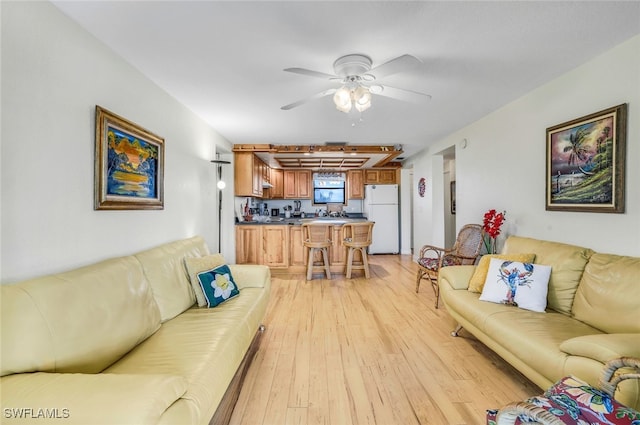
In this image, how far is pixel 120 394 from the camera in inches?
34.4

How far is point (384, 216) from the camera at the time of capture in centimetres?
648

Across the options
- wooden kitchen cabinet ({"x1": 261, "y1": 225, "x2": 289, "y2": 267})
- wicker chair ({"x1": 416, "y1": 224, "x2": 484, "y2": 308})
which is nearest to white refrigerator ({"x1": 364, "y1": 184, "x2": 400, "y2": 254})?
wooden kitchen cabinet ({"x1": 261, "y1": 225, "x2": 289, "y2": 267})

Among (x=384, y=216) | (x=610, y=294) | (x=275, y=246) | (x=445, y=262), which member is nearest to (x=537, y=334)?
(x=610, y=294)

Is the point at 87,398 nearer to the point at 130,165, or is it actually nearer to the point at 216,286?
the point at 216,286

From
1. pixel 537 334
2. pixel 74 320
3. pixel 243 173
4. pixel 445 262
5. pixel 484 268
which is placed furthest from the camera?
pixel 243 173

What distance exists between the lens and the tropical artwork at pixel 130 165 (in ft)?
6.07

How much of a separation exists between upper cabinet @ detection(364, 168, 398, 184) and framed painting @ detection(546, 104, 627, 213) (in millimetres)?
4518

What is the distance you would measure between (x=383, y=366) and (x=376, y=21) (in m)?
2.39

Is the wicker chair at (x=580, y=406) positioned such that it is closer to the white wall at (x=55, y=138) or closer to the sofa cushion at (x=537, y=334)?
the sofa cushion at (x=537, y=334)

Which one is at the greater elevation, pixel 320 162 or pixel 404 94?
pixel 320 162

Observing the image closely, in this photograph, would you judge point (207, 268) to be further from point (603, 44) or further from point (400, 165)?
point (400, 165)

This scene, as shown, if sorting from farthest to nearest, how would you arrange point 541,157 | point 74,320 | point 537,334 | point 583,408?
1. point 541,157
2. point 537,334
3. point 74,320
4. point 583,408

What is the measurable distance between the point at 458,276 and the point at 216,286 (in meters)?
2.23

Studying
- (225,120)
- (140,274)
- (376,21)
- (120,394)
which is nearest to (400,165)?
(225,120)
